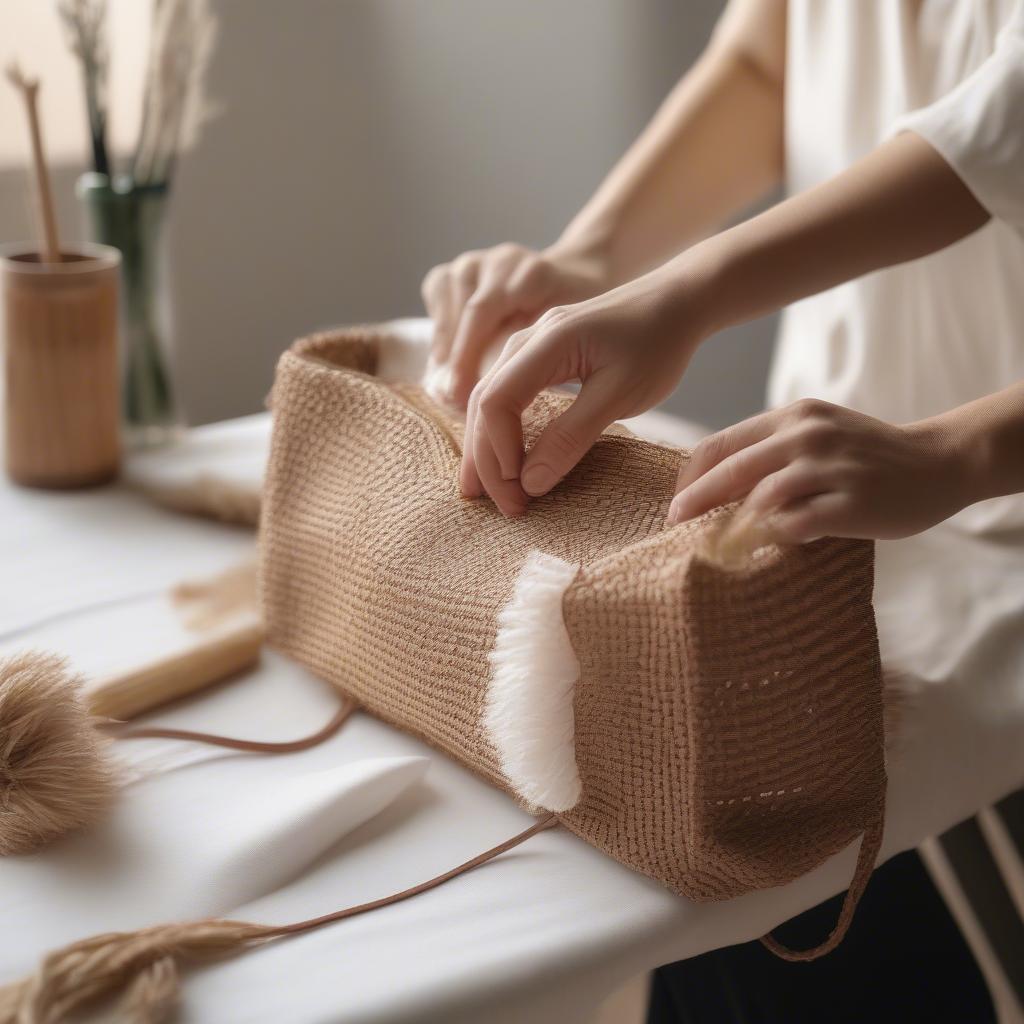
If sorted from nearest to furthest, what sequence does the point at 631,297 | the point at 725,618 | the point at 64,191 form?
the point at 725,618
the point at 631,297
the point at 64,191

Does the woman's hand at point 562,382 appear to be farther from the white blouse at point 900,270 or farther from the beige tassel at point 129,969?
the white blouse at point 900,270

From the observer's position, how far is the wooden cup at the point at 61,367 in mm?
811

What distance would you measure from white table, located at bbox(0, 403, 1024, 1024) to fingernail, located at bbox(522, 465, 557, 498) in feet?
0.41

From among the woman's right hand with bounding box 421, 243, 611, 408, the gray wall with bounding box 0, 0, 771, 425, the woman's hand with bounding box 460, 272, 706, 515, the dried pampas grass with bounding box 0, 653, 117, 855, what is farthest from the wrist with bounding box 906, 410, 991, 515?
the gray wall with bounding box 0, 0, 771, 425

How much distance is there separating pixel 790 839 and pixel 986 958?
478 millimetres

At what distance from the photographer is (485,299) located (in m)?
0.66

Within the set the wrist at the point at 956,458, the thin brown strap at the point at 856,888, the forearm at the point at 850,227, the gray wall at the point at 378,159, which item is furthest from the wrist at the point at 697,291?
the gray wall at the point at 378,159

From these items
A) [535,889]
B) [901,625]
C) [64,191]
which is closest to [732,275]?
[901,625]

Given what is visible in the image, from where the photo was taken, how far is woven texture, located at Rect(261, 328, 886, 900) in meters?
0.42

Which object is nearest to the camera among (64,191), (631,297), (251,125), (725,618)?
(725,618)

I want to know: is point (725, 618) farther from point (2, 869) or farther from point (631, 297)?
point (2, 869)

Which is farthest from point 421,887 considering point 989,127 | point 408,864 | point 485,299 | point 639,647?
point 989,127

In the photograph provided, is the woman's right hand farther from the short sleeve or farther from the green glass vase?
the green glass vase

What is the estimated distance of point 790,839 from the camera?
45 centimetres
